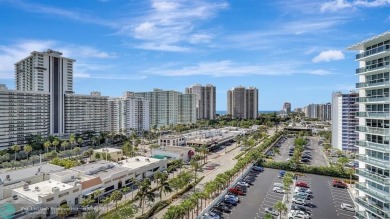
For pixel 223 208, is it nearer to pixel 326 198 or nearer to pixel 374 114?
pixel 326 198

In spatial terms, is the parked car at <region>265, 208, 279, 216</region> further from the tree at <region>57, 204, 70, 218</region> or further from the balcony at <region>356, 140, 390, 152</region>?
the tree at <region>57, 204, 70, 218</region>

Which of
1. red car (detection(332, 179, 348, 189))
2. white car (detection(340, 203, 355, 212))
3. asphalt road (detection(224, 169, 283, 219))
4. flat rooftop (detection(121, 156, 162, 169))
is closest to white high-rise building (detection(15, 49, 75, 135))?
flat rooftop (detection(121, 156, 162, 169))

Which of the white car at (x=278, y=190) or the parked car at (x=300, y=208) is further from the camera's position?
the white car at (x=278, y=190)

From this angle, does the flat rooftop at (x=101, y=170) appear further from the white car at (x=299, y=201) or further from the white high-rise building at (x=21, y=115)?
the white high-rise building at (x=21, y=115)

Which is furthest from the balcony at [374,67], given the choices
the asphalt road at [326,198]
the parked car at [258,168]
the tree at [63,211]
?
the parked car at [258,168]

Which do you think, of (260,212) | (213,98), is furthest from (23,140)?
(213,98)

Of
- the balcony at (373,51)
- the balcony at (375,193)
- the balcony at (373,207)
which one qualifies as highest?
the balcony at (373,51)
